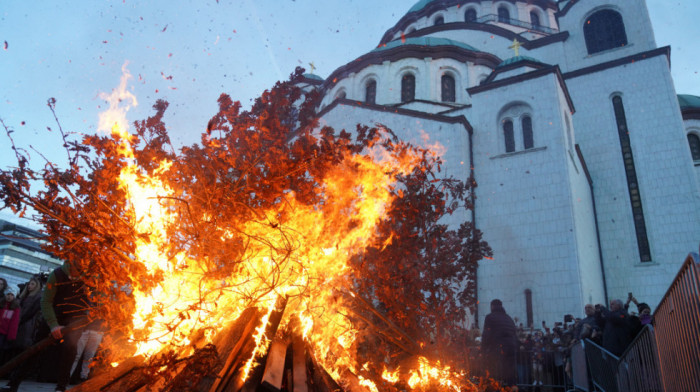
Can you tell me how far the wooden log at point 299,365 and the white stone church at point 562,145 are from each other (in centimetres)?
1185

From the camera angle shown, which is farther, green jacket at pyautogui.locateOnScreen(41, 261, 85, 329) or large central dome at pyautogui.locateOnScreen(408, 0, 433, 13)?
large central dome at pyautogui.locateOnScreen(408, 0, 433, 13)

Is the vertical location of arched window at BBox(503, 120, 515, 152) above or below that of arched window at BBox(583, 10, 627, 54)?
below

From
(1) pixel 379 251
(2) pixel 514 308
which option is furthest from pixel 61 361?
(2) pixel 514 308

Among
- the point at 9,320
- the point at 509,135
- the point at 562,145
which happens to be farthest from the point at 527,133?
the point at 9,320

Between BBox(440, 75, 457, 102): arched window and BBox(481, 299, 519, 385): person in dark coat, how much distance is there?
1746 centimetres

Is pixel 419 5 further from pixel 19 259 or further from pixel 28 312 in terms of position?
pixel 28 312

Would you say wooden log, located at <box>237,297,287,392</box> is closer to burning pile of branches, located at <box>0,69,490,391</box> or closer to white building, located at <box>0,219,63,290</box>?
burning pile of branches, located at <box>0,69,490,391</box>

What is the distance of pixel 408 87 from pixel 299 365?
2216cm

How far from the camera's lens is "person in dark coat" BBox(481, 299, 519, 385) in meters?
8.03

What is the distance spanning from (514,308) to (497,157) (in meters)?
6.35

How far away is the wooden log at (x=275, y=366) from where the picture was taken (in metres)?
3.58

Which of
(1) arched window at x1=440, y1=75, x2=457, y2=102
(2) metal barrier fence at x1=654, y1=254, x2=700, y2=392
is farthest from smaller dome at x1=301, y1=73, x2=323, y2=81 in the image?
(2) metal barrier fence at x1=654, y1=254, x2=700, y2=392

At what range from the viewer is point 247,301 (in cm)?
476

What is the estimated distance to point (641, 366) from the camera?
4844 millimetres
